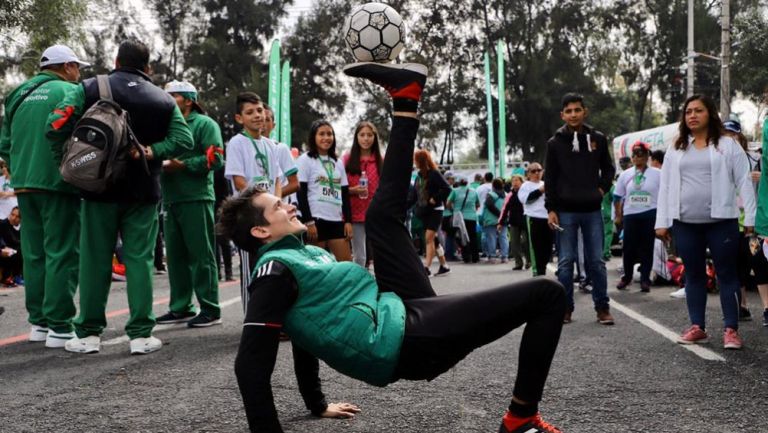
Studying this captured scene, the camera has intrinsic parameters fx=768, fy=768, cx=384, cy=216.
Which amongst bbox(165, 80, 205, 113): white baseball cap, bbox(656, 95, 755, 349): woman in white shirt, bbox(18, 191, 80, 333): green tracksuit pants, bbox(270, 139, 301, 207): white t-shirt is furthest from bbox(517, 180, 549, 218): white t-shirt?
bbox(18, 191, 80, 333): green tracksuit pants

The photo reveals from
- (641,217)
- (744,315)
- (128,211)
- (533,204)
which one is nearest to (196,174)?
(128,211)

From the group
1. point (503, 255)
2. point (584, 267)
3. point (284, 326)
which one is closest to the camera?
point (284, 326)

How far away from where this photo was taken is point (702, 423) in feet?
11.6

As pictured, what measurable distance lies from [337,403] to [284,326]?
1.11m

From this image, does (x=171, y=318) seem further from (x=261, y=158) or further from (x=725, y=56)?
(x=725, y=56)

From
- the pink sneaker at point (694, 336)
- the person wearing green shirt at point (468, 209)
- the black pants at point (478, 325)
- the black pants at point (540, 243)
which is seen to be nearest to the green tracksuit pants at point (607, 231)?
the person wearing green shirt at point (468, 209)

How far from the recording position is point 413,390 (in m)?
4.28

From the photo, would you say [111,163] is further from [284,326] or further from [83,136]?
[284,326]

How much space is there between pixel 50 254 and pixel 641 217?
7552 millimetres

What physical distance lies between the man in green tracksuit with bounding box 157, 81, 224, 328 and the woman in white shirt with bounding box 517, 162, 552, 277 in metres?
4.09

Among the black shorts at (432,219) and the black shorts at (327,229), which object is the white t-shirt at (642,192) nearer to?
the black shorts at (432,219)

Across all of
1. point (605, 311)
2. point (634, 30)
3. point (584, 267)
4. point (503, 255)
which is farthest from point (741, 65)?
point (605, 311)

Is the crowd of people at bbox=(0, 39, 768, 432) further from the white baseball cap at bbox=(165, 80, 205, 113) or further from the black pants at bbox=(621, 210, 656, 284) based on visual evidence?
the black pants at bbox=(621, 210, 656, 284)

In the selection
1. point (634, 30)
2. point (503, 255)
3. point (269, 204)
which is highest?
point (634, 30)
